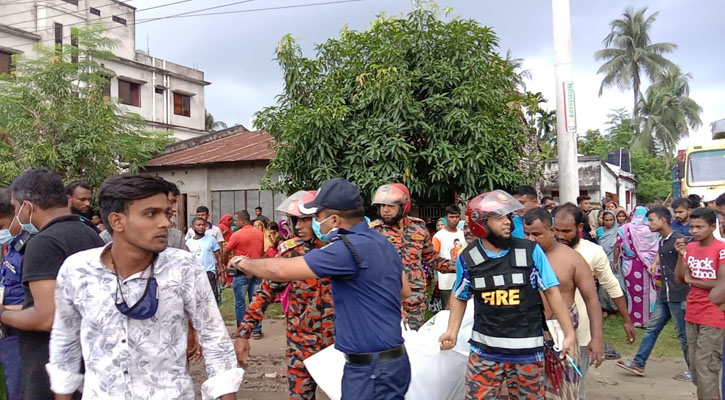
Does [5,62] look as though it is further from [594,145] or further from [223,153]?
[594,145]

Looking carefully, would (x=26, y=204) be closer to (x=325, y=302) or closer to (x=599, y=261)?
(x=325, y=302)

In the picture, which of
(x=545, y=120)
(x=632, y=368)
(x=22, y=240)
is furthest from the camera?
(x=545, y=120)

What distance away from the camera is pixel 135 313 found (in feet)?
6.68

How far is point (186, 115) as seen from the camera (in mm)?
28859

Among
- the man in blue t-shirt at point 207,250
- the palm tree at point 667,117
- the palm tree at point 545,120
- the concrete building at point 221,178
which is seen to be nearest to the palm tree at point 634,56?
the palm tree at point 667,117

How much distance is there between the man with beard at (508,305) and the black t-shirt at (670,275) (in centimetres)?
271

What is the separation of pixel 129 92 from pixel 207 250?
2049cm

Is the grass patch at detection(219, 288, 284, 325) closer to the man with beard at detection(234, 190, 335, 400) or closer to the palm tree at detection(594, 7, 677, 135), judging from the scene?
the man with beard at detection(234, 190, 335, 400)

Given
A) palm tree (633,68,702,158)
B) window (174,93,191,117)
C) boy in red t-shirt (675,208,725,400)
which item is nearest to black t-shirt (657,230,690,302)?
boy in red t-shirt (675,208,725,400)

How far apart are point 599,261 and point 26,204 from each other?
12.8ft

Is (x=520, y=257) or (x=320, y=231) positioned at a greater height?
(x=320, y=231)

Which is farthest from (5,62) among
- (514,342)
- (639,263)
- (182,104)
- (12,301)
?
(514,342)

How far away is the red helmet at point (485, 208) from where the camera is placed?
3414 mm

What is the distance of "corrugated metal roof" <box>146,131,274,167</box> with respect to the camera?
16078mm
